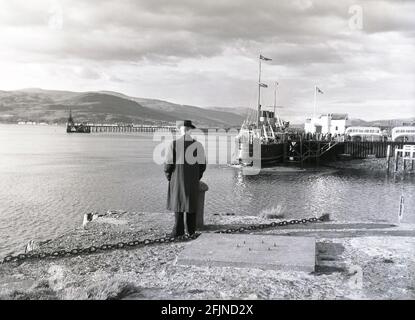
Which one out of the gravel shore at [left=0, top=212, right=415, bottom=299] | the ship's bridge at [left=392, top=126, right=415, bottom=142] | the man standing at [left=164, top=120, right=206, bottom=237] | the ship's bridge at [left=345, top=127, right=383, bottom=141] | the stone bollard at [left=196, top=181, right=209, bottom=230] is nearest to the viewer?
the gravel shore at [left=0, top=212, right=415, bottom=299]

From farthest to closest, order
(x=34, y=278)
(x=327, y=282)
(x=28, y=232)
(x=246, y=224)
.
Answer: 1. (x=28, y=232)
2. (x=246, y=224)
3. (x=34, y=278)
4. (x=327, y=282)

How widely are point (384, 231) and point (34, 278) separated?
6.73 meters

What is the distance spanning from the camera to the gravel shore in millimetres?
5648

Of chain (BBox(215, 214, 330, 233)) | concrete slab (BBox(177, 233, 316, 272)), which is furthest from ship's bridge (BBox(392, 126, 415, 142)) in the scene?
concrete slab (BBox(177, 233, 316, 272))

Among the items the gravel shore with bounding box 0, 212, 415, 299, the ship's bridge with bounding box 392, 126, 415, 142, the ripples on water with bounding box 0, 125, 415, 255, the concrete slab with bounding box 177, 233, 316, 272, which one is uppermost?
the ship's bridge with bounding box 392, 126, 415, 142

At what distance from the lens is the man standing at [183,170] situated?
27.0ft

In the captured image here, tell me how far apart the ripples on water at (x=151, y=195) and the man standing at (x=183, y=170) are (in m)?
6.74

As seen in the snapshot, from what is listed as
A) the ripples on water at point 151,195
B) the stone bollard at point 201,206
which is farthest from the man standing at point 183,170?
the ripples on water at point 151,195

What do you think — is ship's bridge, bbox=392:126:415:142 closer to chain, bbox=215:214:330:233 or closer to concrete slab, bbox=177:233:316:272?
chain, bbox=215:214:330:233

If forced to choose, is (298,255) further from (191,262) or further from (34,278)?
(34,278)

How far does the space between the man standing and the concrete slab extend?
78 cm

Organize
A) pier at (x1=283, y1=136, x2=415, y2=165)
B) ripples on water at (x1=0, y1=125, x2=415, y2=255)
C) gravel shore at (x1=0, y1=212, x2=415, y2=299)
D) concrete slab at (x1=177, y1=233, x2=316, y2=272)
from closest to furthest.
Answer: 1. gravel shore at (x1=0, y1=212, x2=415, y2=299)
2. concrete slab at (x1=177, y1=233, x2=316, y2=272)
3. ripples on water at (x1=0, y1=125, x2=415, y2=255)
4. pier at (x1=283, y1=136, x2=415, y2=165)
